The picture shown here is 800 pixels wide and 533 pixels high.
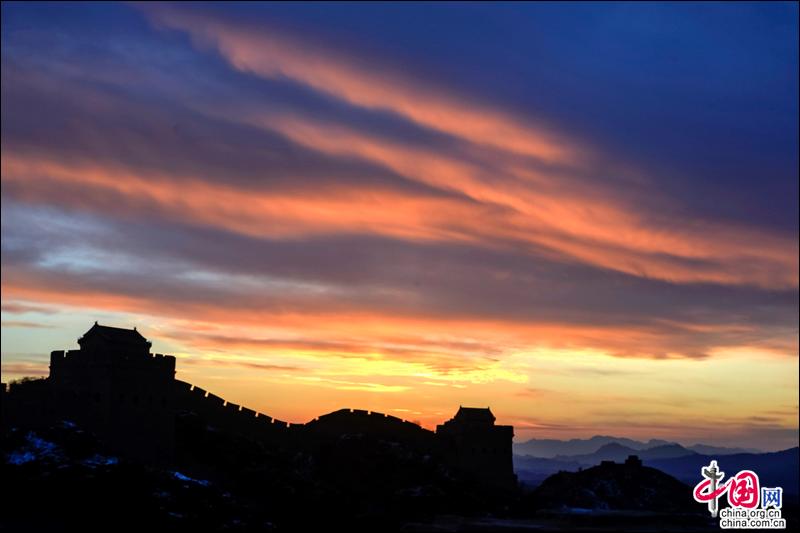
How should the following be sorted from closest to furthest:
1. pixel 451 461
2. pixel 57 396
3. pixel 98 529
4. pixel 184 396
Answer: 1. pixel 98 529
2. pixel 57 396
3. pixel 184 396
4. pixel 451 461

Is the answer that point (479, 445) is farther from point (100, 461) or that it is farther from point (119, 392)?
point (100, 461)

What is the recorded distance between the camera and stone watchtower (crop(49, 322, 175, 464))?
3455 inches

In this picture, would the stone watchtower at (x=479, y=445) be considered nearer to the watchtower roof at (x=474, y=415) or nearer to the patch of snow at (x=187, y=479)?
the watchtower roof at (x=474, y=415)

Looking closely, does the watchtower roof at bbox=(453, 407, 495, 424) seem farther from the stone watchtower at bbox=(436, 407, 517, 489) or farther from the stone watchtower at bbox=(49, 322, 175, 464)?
the stone watchtower at bbox=(49, 322, 175, 464)

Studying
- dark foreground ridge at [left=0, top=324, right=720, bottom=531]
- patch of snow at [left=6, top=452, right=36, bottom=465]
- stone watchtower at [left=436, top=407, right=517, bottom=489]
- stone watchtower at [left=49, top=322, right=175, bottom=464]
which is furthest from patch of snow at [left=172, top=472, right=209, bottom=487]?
stone watchtower at [left=436, top=407, right=517, bottom=489]

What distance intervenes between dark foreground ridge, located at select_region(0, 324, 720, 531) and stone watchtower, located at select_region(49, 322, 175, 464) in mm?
113

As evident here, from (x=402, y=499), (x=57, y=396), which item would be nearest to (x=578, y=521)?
(x=402, y=499)

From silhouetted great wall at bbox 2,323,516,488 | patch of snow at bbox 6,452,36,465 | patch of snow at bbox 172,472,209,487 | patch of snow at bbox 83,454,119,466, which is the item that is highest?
silhouetted great wall at bbox 2,323,516,488

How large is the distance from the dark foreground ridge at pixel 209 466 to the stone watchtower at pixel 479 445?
277 mm

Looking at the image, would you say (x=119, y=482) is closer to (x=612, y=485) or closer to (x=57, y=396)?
(x=57, y=396)

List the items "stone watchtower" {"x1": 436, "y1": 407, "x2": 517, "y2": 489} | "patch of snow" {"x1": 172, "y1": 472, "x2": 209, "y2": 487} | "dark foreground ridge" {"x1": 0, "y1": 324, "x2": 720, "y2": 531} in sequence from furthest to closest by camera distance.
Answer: "stone watchtower" {"x1": 436, "y1": 407, "x2": 517, "y2": 489}
"patch of snow" {"x1": 172, "y1": 472, "x2": 209, "y2": 487}
"dark foreground ridge" {"x1": 0, "y1": 324, "x2": 720, "y2": 531}

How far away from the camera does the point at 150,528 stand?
76438 millimetres

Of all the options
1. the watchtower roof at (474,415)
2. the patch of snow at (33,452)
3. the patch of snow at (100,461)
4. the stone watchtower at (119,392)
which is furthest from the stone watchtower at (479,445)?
the patch of snow at (33,452)

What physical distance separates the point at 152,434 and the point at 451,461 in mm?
42341
